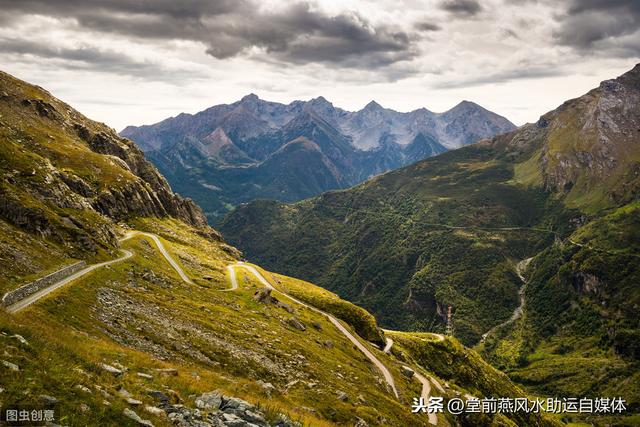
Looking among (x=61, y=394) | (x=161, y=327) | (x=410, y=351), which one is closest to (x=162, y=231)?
(x=410, y=351)

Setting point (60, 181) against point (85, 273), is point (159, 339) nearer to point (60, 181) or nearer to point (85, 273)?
point (85, 273)

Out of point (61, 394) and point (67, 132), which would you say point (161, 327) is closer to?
point (61, 394)

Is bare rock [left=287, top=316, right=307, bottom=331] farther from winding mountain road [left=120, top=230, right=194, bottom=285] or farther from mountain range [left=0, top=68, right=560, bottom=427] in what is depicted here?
winding mountain road [left=120, top=230, right=194, bottom=285]

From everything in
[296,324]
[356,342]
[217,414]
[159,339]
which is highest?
[217,414]

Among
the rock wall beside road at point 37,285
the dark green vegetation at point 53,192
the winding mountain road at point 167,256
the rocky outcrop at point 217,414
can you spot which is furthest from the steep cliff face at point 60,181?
the rocky outcrop at point 217,414

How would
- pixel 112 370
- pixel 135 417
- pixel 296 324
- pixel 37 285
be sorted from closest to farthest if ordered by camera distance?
1. pixel 135 417
2. pixel 112 370
3. pixel 37 285
4. pixel 296 324

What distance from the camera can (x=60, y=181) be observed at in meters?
99.4

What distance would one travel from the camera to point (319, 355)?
7262 centimetres

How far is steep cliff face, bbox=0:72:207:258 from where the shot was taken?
72.1 metres

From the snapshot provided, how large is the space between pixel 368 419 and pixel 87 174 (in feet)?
420

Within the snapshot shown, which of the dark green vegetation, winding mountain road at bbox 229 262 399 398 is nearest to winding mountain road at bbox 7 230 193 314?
the dark green vegetation

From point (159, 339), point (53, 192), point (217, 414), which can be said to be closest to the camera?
point (217, 414)

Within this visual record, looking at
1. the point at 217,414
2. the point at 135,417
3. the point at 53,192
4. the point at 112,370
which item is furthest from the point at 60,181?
the point at 135,417

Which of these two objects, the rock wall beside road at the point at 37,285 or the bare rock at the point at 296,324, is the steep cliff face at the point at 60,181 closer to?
the rock wall beside road at the point at 37,285
